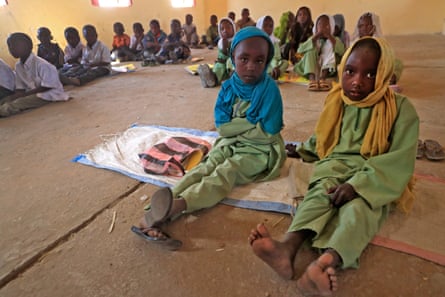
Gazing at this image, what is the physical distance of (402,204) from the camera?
1.35 m

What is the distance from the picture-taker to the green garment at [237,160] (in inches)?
59.8

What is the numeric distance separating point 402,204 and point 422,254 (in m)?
0.24

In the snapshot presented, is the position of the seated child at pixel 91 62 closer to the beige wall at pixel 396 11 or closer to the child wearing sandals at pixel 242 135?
the child wearing sandals at pixel 242 135

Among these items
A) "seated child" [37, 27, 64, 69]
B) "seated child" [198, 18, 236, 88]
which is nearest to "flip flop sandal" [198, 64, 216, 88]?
"seated child" [198, 18, 236, 88]

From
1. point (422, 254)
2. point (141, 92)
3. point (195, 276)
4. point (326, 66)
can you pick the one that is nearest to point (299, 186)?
point (422, 254)

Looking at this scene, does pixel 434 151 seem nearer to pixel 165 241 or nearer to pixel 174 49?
pixel 165 241

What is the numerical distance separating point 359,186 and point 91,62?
15.7 ft

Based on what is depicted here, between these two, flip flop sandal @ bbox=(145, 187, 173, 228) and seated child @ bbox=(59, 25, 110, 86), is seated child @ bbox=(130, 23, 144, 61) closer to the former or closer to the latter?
seated child @ bbox=(59, 25, 110, 86)

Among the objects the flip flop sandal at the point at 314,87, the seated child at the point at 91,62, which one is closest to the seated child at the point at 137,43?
the seated child at the point at 91,62

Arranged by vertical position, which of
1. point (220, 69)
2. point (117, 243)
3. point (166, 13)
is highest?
point (166, 13)

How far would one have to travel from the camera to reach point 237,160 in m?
1.63

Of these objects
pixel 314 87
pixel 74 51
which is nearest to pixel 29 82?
Result: pixel 74 51

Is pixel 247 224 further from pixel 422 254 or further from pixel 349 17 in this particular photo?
pixel 349 17

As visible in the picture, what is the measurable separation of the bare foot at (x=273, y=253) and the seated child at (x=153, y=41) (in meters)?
5.85
